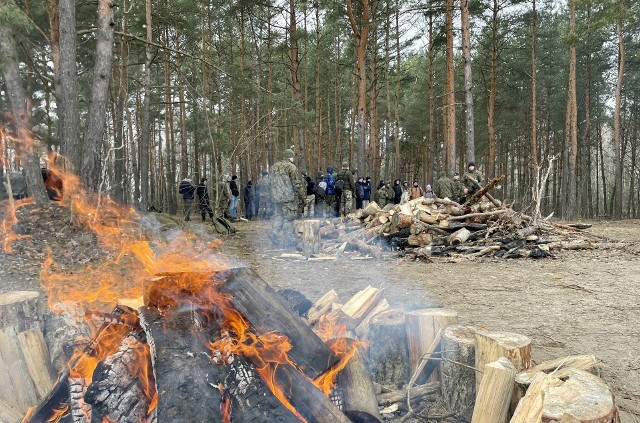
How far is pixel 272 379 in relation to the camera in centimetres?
247

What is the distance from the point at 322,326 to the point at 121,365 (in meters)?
1.62

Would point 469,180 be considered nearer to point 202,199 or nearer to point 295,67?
point 202,199

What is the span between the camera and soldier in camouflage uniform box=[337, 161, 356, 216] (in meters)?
18.0

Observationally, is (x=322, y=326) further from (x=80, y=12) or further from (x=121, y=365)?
(x=80, y=12)

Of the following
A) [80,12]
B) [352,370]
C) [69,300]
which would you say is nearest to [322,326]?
[352,370]

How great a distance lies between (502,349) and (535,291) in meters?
4.31

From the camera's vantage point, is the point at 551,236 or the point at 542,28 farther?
the point at 542,28

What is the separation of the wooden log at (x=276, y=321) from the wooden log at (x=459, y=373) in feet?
2.63

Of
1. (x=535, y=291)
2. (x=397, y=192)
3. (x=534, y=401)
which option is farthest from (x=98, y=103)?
(x=397, y=192)

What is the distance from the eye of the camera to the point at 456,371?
2.87 meters

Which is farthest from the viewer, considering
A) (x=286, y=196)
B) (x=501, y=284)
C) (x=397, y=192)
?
(x=397, y=192)

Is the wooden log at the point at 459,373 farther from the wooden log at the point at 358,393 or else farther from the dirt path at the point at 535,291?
the dirt path at the point at 535,291

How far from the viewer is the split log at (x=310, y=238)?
32.3 ft

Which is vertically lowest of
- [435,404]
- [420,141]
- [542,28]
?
[435,404]
